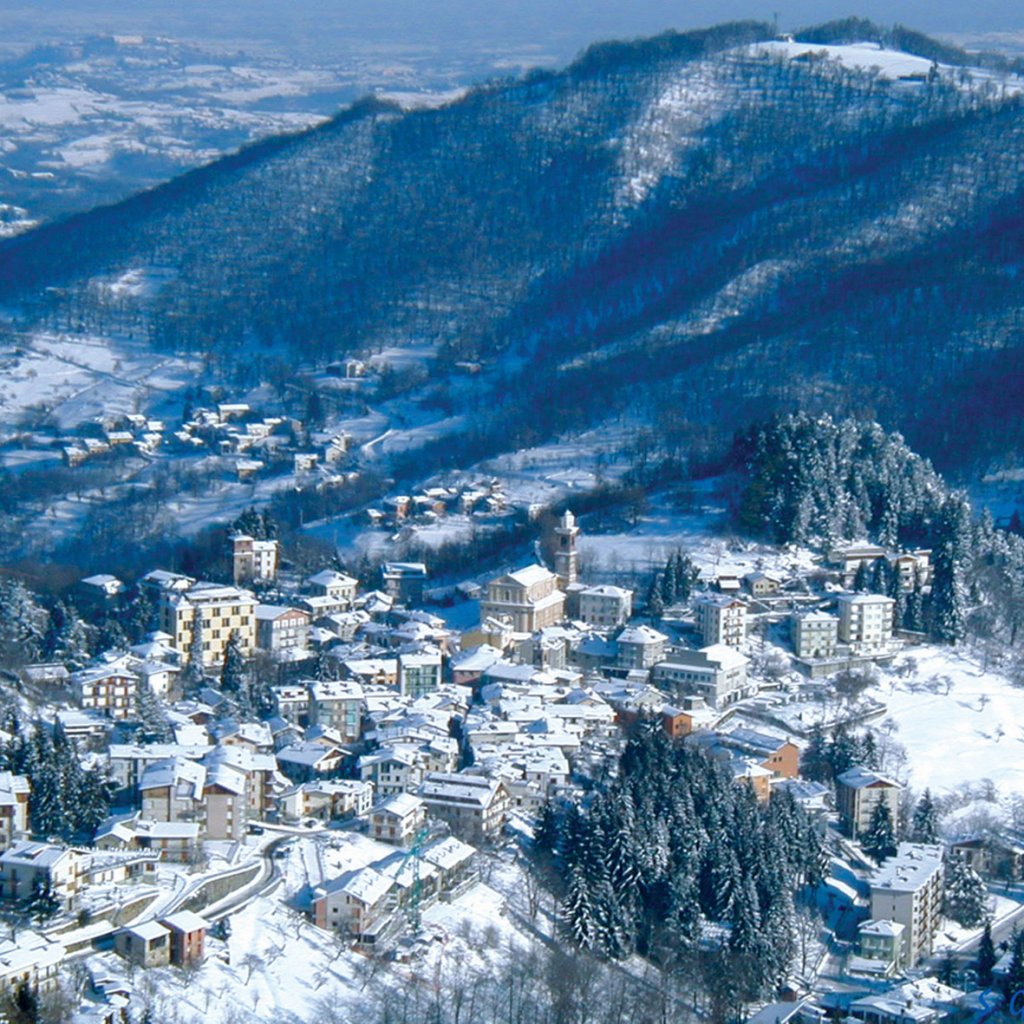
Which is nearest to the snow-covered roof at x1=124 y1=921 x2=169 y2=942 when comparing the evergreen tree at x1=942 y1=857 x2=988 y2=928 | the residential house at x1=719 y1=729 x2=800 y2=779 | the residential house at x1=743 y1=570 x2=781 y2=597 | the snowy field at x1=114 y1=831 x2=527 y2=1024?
the snowy field at x1=114 y1=831 x2=527 y2=1024

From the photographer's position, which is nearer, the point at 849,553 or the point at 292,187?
the point at 849,553

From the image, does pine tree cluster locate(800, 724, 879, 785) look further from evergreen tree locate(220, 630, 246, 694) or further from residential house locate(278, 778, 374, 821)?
evergreen tree locate(220, 630, 246, 694)

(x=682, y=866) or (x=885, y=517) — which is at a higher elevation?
(x=885, y=517)

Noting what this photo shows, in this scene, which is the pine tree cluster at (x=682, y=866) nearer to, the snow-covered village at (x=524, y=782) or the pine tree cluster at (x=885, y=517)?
the snow-covered village at (x=524, y=782)

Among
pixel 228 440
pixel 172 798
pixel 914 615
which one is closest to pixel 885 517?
pixel 914 615

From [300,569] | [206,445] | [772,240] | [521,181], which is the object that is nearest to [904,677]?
[300,569]

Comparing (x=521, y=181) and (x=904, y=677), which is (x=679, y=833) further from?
(x=521, y=181)

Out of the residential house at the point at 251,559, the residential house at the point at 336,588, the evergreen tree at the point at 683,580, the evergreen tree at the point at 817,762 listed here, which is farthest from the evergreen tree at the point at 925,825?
the residential house at the point at 251,559

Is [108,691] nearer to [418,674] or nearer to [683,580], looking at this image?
[418,674]
